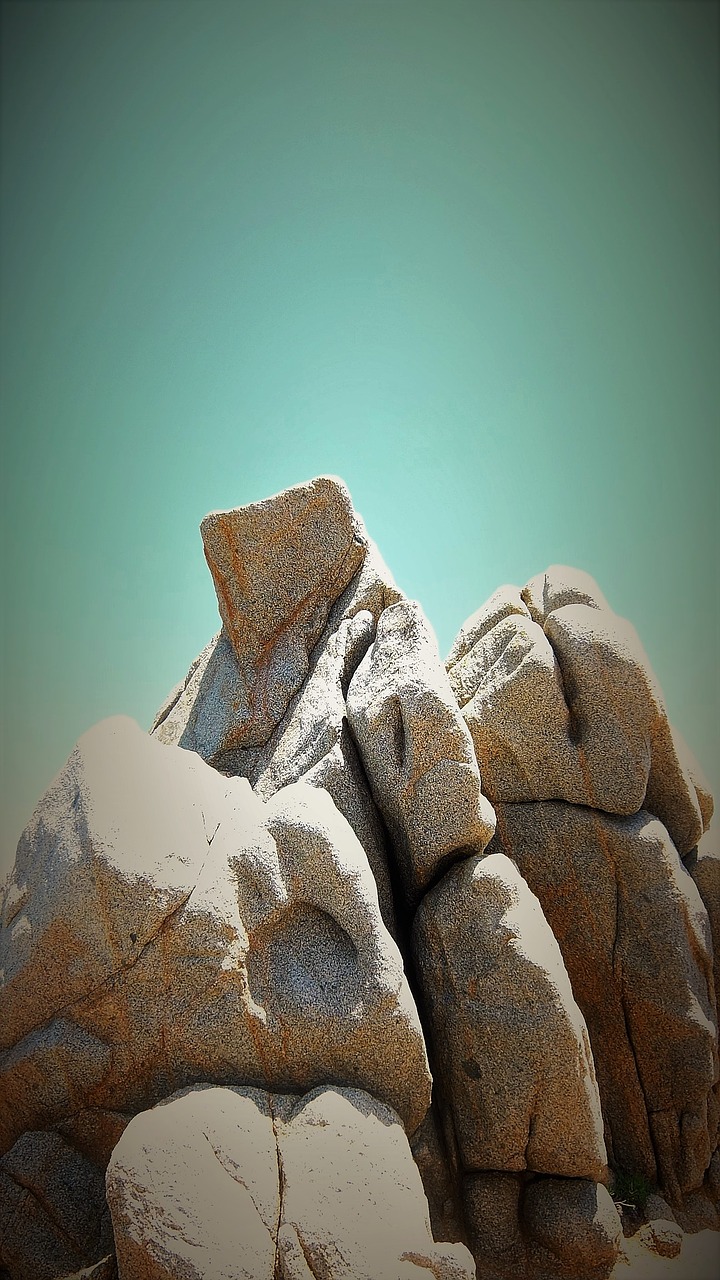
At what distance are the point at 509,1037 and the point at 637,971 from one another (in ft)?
8.98

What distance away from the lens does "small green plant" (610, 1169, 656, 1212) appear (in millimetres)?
8711

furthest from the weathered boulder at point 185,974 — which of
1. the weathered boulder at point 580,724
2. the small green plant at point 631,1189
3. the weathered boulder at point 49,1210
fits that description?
the small green plant at point 631,1189

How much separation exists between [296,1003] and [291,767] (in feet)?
10.2

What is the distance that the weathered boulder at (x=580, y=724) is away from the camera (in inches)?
378

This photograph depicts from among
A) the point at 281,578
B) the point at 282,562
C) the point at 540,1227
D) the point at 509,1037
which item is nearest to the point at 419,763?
the point at 509,1037

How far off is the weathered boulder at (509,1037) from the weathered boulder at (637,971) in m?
1.93

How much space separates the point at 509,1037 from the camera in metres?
7.26

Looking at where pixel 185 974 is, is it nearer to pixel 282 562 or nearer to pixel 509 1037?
pixel 509 1037

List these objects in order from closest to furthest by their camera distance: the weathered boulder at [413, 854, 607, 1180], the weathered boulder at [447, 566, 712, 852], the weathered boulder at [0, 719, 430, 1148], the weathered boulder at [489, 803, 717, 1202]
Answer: the weathered boulder at [0, 719, 430, 1148] < the weathered boulder at [413, 854, 607, 1180] < the weathered boulder at [489, 803, 717, 1202] < the weathered boulder at [447, 566, 712, 852]

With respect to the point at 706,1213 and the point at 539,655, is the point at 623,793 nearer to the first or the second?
the point at 539,655

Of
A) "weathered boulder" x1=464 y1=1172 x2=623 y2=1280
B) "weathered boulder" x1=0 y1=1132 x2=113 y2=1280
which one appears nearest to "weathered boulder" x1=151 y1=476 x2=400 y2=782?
"weathered boulder" x1=0 y1=1132 x2=113 y2=1280

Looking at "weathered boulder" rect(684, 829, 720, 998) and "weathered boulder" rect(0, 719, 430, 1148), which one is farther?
"weathered boulder" rect(684, 829, 720, 998)

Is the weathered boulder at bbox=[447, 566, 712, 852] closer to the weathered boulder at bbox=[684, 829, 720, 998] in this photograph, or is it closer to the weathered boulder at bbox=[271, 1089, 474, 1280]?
the weathered boulder at bbox=[684, 829, 720, 998]

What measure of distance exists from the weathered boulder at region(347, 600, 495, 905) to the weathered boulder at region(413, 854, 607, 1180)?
0.46 m
